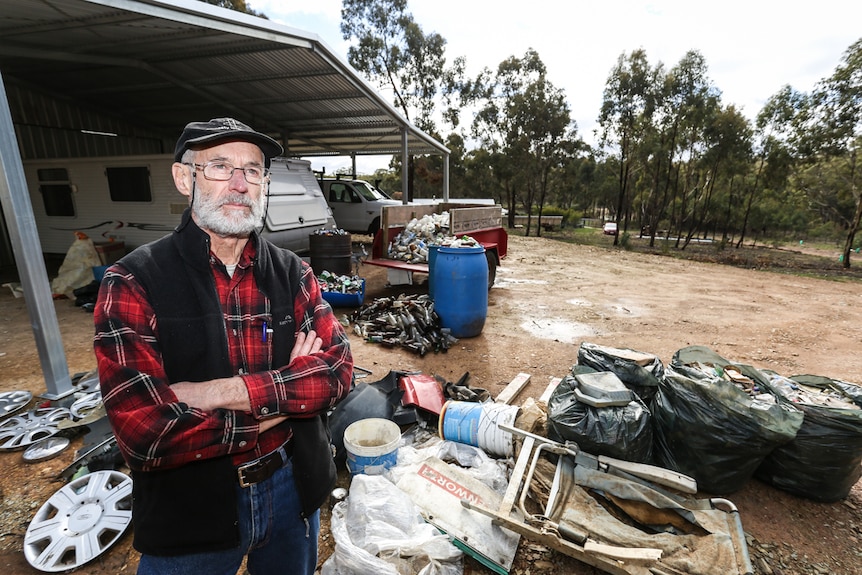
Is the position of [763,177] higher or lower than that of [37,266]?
higher

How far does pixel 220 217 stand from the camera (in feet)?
4.32

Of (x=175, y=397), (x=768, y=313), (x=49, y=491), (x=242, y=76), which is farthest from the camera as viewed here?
(x=242, y=76)

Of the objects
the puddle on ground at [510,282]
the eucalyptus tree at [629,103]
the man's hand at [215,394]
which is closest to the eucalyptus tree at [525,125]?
the eucalyptus tree at [629,103]

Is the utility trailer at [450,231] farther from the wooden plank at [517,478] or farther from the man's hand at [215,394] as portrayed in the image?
the man's hand at [215,394]

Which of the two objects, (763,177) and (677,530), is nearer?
(677,530)

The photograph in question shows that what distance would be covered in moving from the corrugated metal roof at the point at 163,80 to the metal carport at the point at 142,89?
0.02 m

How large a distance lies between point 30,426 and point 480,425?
3700 millimetres

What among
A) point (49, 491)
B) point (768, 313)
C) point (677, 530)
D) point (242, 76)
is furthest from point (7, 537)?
point (768, 313)

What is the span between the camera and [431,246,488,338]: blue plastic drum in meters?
5.12

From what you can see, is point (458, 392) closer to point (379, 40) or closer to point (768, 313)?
point (768, 313)

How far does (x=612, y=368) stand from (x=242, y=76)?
28.8 feet

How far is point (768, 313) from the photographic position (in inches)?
275

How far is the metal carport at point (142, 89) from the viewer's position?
11.8ft

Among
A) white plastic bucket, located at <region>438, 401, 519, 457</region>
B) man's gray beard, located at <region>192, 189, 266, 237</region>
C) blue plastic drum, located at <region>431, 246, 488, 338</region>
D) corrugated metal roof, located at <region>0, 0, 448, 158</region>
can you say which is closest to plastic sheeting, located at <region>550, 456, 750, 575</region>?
white plastic bucket, located at <region>438, 401, 519, 457</region>
